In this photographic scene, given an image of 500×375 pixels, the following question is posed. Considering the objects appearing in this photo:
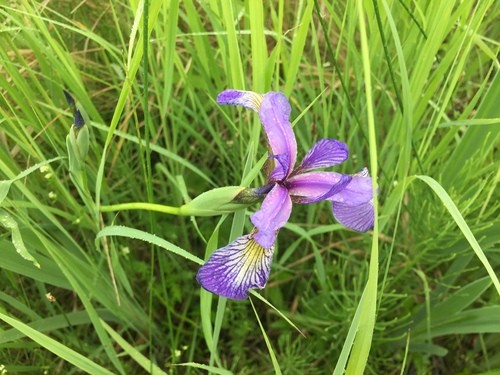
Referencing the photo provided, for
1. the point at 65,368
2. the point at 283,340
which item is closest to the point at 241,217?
the point at 283,340

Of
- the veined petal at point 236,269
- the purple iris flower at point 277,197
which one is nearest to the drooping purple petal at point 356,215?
the purple iris flower at point 277,197

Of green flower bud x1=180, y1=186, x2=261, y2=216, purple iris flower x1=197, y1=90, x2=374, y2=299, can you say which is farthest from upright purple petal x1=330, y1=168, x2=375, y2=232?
green flower bud x1=180, y1=186, x2=261, y2=216

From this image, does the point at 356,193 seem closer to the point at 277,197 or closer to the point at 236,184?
the point at 277,197

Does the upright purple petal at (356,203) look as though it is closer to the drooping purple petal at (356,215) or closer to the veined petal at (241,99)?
the drooping purple petal at (356,215)

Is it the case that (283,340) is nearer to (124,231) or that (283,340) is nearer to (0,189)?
Answer: (124,231)

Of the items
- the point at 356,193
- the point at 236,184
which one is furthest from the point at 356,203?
the point at 236,184

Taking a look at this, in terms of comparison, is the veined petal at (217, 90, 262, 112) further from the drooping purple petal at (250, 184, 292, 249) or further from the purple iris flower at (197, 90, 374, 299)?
the drooping purple petal at (250, 184, 292, 249)
